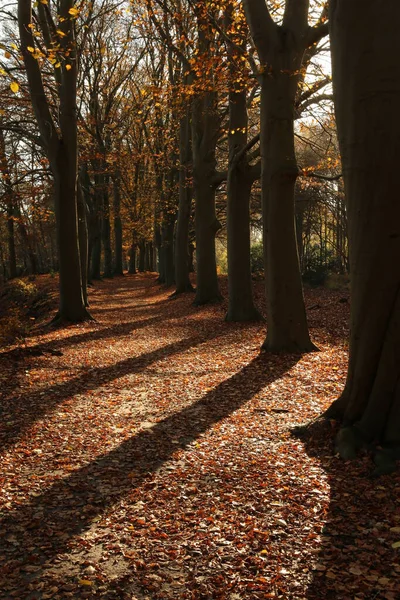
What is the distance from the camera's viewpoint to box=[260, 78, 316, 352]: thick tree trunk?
28.8 feet

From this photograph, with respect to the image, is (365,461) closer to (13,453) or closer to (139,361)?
(13,453)

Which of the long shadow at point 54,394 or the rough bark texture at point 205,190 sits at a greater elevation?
the rough bark texture at point 205,190

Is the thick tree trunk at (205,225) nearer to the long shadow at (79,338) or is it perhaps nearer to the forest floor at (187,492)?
the long shadow at (79,338)

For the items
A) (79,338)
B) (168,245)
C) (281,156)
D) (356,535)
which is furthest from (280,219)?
(168,245)

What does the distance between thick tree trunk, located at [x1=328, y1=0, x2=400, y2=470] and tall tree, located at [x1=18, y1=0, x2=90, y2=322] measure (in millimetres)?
9528

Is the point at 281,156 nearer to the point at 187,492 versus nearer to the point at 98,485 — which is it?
the point at 187,492

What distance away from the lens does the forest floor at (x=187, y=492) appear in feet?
10.2

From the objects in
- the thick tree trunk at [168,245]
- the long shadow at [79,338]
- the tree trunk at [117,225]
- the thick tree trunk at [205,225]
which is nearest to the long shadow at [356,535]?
the long shadow at [79,338]

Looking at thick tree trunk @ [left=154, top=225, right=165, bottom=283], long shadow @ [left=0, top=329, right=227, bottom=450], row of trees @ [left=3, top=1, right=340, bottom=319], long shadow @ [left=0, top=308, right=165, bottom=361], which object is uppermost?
row of trees @ [left=3, top=1, right=340, bottom=319]

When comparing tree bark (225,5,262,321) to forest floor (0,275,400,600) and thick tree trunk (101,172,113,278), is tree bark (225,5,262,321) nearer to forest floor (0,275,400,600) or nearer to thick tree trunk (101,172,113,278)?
forest floor (0,275,400,600)

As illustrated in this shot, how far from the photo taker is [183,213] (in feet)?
67.8

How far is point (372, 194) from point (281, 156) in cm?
456

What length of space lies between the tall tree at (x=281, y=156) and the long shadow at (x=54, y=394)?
Answer: 2391mm

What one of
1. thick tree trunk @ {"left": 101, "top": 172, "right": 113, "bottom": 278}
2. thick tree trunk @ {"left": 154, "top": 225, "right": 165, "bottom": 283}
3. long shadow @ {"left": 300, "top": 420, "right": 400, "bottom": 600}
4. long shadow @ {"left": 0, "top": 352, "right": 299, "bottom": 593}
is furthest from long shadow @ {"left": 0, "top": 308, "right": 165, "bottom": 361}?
thick tree trunk @ {"left": 101, "top": 172, "right": 113, "bottom": 278}
